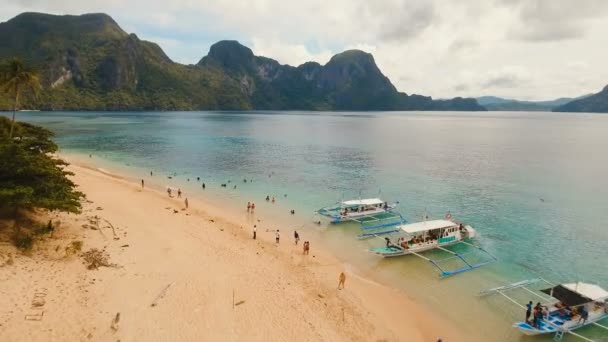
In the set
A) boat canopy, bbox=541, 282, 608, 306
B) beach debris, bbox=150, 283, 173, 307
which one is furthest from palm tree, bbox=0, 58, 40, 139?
boat canopy, bbox=541, 282, 608, 306

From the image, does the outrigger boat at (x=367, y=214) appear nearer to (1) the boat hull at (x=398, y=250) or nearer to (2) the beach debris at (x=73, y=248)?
(1) the boat hull at (x=398, y=250)

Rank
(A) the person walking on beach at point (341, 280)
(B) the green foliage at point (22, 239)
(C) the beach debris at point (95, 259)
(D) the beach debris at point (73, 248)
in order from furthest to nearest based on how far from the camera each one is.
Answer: (A) the person walking on beach at point (341, 280)
(D) the beach debris at point (73, 248)
(C) the beach debris at point (95, 259)
(B) the green foliage at point (22, 239)

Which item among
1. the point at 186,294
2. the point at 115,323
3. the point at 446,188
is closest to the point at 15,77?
the point at 186,294

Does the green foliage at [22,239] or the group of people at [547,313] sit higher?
the green foliage at [22,239]

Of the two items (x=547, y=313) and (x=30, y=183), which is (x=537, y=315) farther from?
(x=30, y=183)

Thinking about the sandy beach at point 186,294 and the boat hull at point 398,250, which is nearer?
the sandy beach at point 186,294

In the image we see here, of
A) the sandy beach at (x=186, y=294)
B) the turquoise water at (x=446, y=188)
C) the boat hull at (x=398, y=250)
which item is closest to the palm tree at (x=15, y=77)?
the sandy beach at (x=186, y=294)
